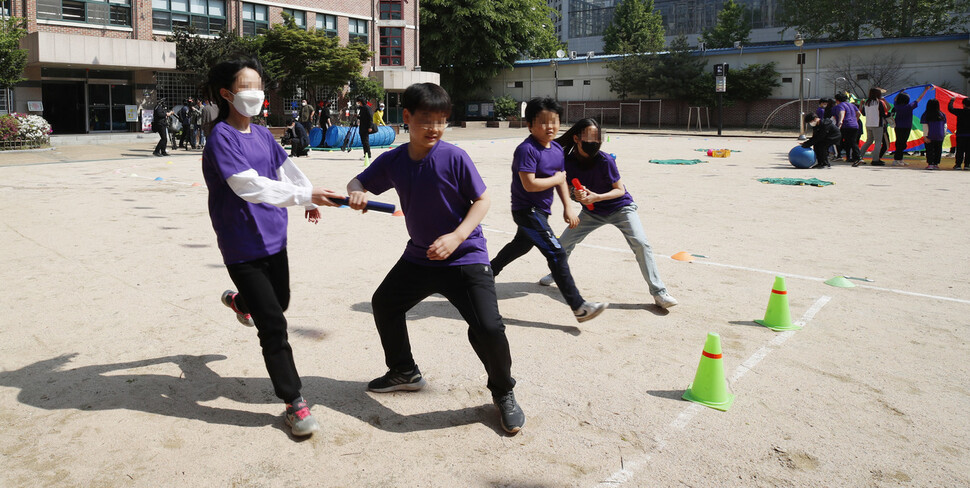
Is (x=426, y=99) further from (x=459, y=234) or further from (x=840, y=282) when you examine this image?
(x=840, y=282)

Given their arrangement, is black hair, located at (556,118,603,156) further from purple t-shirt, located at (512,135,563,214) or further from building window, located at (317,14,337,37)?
building window, located at (317,14,337,37)

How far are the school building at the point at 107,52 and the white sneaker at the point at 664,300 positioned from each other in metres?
30.1

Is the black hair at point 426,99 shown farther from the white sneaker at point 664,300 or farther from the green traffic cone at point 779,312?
the green traffic cone at point 779,312

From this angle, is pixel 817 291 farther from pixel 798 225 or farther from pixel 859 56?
pixel 859 56

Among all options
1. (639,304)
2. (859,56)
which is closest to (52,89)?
(639,304)

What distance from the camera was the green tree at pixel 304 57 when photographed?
120 ft

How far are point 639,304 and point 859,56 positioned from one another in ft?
151

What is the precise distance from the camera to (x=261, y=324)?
11.8 feet

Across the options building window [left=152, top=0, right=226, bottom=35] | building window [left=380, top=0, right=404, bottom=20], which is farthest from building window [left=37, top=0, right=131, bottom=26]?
building window [left=380, top=0, right=404, bottom=20]

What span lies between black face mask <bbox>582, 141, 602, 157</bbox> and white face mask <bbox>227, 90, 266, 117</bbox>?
2.81 meters

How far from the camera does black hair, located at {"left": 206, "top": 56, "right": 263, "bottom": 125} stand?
3.72 meters

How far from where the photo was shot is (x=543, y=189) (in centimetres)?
527

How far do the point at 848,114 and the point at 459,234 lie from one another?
60.3ft

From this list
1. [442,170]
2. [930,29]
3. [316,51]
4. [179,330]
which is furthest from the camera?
[930,29]
